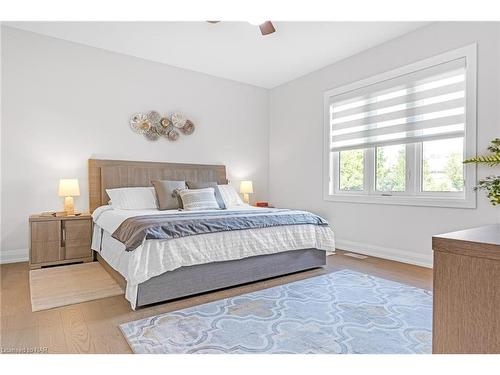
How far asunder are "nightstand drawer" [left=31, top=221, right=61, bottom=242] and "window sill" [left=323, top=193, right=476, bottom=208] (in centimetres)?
350

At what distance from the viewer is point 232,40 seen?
12.5 ft

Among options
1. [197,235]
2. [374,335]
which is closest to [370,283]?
[374,335]

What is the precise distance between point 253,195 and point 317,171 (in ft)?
4.42

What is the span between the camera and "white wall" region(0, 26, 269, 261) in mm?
3584

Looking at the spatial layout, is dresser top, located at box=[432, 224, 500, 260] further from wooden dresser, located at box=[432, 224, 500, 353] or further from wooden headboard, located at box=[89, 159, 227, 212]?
wooden headboard, located at box=[89, 159, 227, 212]

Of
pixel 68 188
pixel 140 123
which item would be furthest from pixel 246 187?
pixel 68 188

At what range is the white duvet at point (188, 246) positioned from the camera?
227 cm

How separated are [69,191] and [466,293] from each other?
3853 mm

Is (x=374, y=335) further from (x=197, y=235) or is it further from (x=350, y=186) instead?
(x=350, y=186)

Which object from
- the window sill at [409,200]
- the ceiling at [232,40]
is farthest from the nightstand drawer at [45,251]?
the window sill at [409,200]

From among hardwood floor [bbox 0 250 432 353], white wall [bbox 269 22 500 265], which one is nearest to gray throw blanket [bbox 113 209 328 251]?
hardwood floor [bbox 0 250 432 353]

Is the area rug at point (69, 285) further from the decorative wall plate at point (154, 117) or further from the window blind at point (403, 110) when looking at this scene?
the window blind at point (403, 110)

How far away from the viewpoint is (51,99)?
3.79 meters

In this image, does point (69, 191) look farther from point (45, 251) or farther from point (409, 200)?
point (409, 200)
